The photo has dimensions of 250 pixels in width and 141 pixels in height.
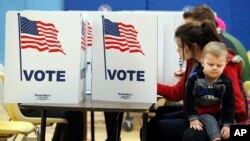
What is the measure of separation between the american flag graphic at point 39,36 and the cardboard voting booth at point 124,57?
0.70 feet

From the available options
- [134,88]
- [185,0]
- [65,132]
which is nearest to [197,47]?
[134,88]

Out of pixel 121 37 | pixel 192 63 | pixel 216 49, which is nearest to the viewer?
pixel 216 49

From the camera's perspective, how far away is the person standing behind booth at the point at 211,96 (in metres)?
2.34

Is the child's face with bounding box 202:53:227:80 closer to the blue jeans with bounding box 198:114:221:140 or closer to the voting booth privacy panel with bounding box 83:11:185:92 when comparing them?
the blue jeans with bounding box 198:114:221:140

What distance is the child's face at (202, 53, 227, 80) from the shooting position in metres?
2.34

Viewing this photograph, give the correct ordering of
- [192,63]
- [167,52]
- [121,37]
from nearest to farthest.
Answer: [121,37] → [192,63] → [167,52]

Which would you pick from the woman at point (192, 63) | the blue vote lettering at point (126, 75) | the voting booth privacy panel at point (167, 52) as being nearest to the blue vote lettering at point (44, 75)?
the blue vote lettering at point (126, 75)

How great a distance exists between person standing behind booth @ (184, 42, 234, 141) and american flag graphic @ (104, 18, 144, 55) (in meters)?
0.33

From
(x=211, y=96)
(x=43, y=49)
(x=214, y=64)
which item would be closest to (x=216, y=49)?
(x=214, y=64)

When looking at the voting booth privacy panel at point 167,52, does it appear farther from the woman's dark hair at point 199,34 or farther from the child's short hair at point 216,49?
the child's short hair at point 216,49

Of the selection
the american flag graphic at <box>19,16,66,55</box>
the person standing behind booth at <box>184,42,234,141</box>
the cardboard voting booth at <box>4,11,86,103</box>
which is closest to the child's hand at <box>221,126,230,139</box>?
the person standing behind booth at <box>184,42,234,141</box>

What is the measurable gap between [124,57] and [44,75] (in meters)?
0.42

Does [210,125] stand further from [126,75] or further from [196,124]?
[126,75]

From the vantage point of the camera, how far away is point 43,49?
7.92 ft
